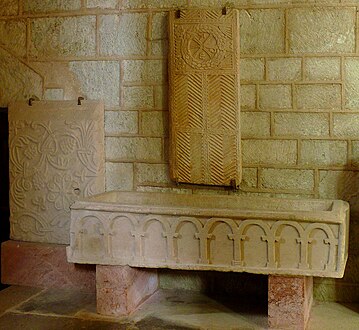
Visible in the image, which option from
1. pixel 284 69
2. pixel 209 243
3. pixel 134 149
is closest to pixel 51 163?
pixel 134 149

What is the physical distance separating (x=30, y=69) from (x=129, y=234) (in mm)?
1869

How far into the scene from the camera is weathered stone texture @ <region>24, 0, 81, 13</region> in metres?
4.77

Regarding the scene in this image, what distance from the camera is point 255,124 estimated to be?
440cm

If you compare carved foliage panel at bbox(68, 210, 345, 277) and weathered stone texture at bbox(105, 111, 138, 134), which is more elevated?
weathered stone texture at bbox(105, 111, 138, 134)

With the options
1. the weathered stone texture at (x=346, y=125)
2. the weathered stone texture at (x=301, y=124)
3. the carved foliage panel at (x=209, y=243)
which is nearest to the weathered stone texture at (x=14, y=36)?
the carved foliage panel at (x=209, y=243)

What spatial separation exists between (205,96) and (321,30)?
0.97m

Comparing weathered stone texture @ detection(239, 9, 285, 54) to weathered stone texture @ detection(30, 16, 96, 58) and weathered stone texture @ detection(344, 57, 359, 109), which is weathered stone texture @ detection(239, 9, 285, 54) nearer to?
weathered stone texture @ detection(344, 57, 359, 109)

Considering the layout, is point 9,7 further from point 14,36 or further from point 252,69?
point 252,69

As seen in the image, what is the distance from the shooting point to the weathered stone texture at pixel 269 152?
434 centimetres

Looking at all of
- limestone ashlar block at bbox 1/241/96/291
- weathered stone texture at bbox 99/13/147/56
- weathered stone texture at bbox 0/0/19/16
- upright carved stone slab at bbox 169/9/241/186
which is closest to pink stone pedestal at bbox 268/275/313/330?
upright carved stone slab at bbox 169/9/241/186

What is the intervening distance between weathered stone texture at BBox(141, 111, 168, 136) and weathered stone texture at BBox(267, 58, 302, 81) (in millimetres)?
893

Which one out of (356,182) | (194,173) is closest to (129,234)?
(194,173)

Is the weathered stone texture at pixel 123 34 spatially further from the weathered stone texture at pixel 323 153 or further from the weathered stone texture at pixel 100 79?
the weathered stone texture at pixel 323 153

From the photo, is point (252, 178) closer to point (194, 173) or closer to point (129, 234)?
point (194, 173)
